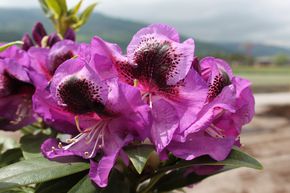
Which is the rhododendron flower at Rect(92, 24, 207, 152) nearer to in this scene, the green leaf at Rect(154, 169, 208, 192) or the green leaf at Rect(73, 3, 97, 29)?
the green leaf at Rect(154, 169, 208, 192)

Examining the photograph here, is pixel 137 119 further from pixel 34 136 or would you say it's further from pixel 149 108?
pixel 34 136

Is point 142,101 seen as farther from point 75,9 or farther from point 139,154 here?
point 75,9

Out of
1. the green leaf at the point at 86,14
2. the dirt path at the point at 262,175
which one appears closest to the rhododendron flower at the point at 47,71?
the green leaf at the point at 86,14

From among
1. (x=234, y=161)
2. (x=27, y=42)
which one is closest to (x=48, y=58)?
(x=27, y=42)

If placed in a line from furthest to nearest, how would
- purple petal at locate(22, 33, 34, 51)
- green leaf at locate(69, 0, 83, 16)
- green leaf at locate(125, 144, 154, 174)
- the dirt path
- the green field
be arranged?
the green field < the dirt path < green leaf at locate(69, 0, 83, 16) < purple petal at locate(22, 33, 34, 51) < green leaf at locate(125, 144, 154, 174)

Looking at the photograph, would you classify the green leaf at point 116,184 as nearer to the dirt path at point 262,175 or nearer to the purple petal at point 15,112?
the purple petal at point 15,112

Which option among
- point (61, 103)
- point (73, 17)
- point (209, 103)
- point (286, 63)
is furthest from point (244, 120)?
point (286, 63)

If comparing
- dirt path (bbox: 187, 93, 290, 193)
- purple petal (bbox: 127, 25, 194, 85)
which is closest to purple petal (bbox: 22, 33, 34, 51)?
purple petal (bbox: 127, 25, 194, 85)
